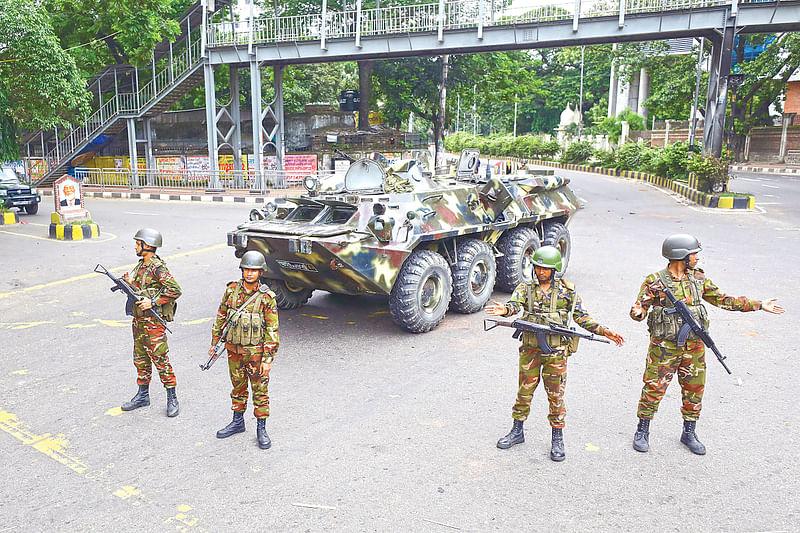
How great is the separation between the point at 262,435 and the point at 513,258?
5318 mm

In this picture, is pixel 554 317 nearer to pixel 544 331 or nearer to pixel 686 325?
pixel 544 331

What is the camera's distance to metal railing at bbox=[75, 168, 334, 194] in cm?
2434

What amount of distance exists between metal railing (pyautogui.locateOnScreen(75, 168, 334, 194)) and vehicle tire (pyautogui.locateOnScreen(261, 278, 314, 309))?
50.7 feet

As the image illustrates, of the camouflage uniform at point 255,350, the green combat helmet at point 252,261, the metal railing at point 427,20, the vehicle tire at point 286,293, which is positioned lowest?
the vehicle tire at point 286,293

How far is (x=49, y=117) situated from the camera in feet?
51.6

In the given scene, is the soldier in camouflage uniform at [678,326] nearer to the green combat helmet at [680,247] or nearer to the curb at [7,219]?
the green combat helmet at [680,247]

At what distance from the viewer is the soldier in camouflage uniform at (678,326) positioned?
4.68 meters

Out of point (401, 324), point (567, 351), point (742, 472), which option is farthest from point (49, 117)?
point (742, 472)

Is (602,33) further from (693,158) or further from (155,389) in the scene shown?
(155,389)

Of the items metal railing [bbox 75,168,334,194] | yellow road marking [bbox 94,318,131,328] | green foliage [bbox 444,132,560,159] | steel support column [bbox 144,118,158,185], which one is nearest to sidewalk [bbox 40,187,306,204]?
metal railing [bbox 75,168,334,194]

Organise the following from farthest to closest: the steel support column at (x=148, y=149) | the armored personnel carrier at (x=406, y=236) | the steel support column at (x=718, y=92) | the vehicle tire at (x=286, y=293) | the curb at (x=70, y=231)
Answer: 1. the steel support column at (x=148, y=149)
2. the steel support column at (x=718, y=92)
3. the curb at (x=70, y=231)
4. the vehicle tire at (x=286, y=293)
5. the armored personnel carrier at (x=406, y=236)

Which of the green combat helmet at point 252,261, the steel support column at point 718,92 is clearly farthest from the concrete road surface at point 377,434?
the steel support column at point 718,92

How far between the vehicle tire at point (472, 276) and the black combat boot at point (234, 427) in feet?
12.2

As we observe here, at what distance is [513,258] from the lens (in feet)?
30.7
